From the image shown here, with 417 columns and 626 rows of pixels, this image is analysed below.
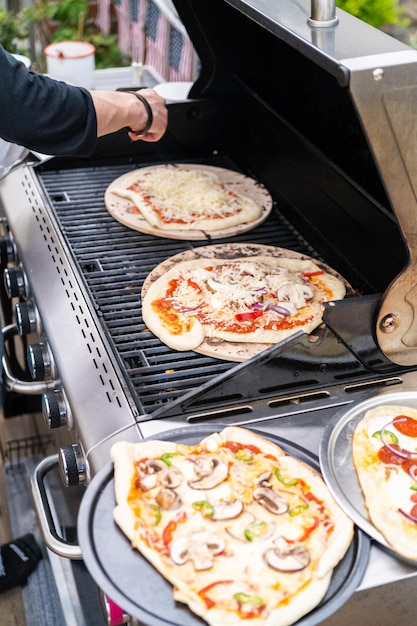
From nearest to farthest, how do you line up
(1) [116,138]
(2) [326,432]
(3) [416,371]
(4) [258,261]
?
(2) [326,432] → (3) [416,371] → (4) [258,261] → (1) [116,138]

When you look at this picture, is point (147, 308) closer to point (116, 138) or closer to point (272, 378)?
point (272, 378)

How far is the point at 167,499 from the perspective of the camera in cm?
175

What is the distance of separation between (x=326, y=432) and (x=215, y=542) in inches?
19.9

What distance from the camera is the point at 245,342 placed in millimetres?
2471

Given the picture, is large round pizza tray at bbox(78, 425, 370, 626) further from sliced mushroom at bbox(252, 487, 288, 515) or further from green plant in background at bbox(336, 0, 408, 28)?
green plant in background at bbox(336, 0, 408, 28)

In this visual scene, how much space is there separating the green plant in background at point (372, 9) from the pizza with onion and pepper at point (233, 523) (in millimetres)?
2345

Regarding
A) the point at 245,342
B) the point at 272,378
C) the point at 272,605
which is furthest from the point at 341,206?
the point at 272,605

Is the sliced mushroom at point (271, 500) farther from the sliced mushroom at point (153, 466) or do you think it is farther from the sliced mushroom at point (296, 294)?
the sliced mushroom at point (296, 294)

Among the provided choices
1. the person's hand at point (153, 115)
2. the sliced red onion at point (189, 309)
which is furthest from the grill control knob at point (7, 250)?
the sliced red onion at point (189, 309)

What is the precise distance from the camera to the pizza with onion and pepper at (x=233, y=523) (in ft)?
5.08

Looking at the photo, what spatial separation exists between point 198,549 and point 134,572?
15 cm

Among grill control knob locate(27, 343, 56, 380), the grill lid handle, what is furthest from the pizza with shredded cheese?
the grill lid handle

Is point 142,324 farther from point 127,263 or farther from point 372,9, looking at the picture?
point 372,9

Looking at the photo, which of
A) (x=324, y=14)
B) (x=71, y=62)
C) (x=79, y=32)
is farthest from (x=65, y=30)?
(x=324, y=14)
